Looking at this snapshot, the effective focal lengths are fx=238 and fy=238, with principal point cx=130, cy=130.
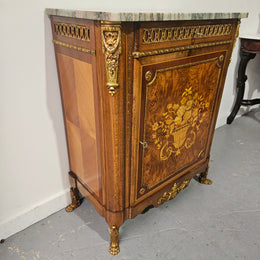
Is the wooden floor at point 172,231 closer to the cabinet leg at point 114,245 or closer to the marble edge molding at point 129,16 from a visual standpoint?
the cabinet leg at point 114,245

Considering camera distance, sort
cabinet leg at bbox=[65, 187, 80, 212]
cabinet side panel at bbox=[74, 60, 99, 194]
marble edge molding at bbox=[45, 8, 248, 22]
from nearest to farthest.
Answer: marble edge molding at bbox=[45, 8, 248, 22] < cabinet side panel at bbox=[74, 60, 99, 194] < cabinet leg at bbox=[65, 187, 80, 212]

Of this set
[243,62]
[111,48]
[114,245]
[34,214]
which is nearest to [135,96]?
[111,48]

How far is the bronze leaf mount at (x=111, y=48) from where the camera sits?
841mm

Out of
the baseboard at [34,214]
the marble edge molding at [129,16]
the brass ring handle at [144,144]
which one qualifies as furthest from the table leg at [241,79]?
the baseboard at [34,214]

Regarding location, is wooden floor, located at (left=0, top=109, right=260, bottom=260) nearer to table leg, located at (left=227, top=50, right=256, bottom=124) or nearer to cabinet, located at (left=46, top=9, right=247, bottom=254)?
cabinet, located at (left=46, top=9, right=247, bottom=254)

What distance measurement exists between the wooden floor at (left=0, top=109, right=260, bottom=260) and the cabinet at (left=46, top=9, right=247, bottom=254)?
0.18 meters

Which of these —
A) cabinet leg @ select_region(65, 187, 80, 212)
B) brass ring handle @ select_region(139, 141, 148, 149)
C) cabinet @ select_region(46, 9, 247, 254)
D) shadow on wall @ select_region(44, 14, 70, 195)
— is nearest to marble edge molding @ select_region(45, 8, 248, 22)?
cabinet @ select_region(46, 9, 247, 254)

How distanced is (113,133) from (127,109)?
4.8 inches

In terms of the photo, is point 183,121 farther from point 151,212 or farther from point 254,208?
point 254,208

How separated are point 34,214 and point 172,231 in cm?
90

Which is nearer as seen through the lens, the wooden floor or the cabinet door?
the cabinet door

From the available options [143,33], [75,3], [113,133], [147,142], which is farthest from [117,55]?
[75,3]

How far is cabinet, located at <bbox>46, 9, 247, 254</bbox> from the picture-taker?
0.93 metres

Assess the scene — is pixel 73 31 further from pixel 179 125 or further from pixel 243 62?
pixel 243 62
